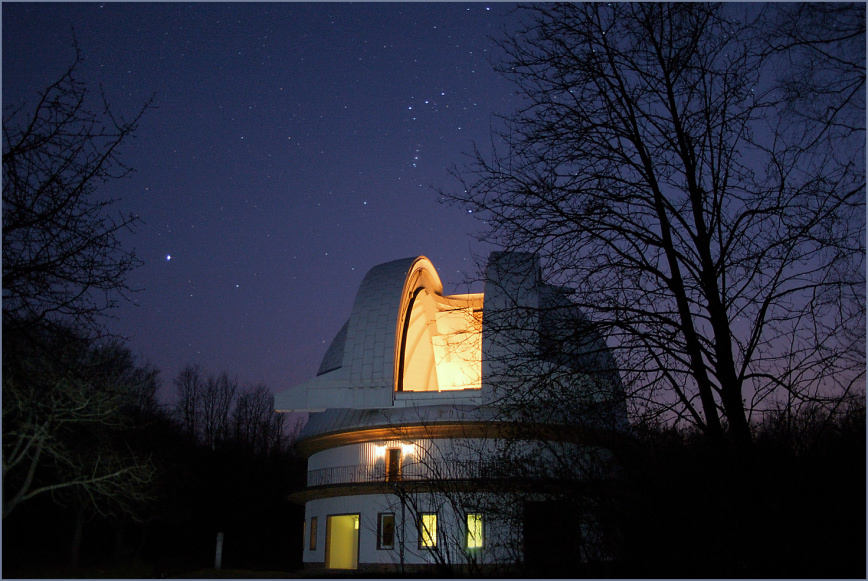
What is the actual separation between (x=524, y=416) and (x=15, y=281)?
3677mm

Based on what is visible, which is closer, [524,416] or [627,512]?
[627,512]

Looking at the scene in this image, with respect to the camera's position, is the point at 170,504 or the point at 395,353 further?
the point at 170,504

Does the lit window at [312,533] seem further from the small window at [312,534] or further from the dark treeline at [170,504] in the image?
the dark treeline at [170,504]

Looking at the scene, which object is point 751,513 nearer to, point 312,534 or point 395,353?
point 395,353

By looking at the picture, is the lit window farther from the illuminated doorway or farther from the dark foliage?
the dark foliage

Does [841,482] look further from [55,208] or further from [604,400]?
[55,208]

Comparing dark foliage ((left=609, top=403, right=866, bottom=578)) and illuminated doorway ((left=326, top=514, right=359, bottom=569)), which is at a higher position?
dark foliage ((left=609, top=403, right=866, bottom=578))

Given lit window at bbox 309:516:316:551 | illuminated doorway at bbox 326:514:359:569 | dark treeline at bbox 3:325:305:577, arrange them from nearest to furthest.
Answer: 1. dark treeline at bbox 3:325:305:577
2. illuminated doorway at bbox 326:514:359:569
3. lit window at bbox 309:516:316:551

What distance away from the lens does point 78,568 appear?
68.8ft

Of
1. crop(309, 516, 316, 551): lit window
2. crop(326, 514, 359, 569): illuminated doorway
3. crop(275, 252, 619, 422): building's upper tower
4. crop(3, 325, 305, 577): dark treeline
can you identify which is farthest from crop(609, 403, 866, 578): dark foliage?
crop(309, 516, 316, 551): lit window

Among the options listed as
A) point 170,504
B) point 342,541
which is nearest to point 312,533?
point 342,541

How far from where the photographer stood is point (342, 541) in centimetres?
2452

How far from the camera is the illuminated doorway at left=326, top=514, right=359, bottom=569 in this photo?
2331 cm

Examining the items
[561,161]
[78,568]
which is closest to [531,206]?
[561,161]
